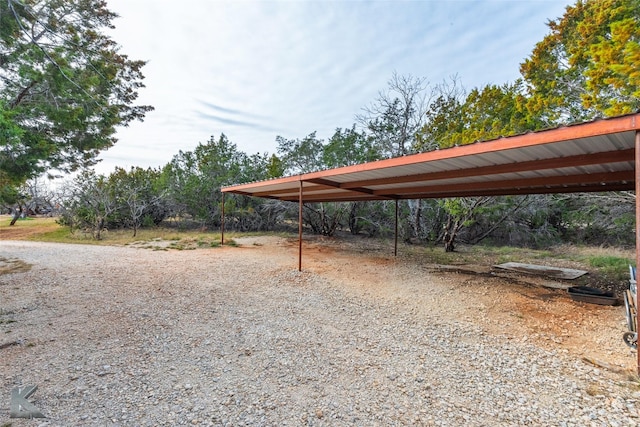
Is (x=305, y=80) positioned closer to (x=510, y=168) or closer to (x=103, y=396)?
(x=510, y=168)

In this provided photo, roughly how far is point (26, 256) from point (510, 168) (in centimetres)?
1024

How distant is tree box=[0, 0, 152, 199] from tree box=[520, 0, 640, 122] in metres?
8.63

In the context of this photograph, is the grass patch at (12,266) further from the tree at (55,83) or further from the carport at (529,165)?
the carport at (529,165)

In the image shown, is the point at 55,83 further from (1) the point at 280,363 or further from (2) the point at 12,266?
(1) the point at 280,363

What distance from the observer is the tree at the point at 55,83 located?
4.49 m

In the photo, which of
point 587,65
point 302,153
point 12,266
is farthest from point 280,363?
point 302,153

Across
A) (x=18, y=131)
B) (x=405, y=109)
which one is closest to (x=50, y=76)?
(x=18, y=131)

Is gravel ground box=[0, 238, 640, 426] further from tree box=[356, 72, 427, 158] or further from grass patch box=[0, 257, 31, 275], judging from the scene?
tree box=[356, 72, 427, 158]

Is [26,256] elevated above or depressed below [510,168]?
below


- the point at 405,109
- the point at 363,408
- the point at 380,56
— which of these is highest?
the point at 380,56

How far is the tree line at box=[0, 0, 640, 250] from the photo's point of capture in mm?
5695

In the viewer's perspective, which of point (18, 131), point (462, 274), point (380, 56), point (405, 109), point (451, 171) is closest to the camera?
point (18, 131)

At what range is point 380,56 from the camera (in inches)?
348

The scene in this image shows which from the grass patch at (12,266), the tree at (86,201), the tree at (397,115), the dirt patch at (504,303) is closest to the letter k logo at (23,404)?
the dirt patch at (504,303)
